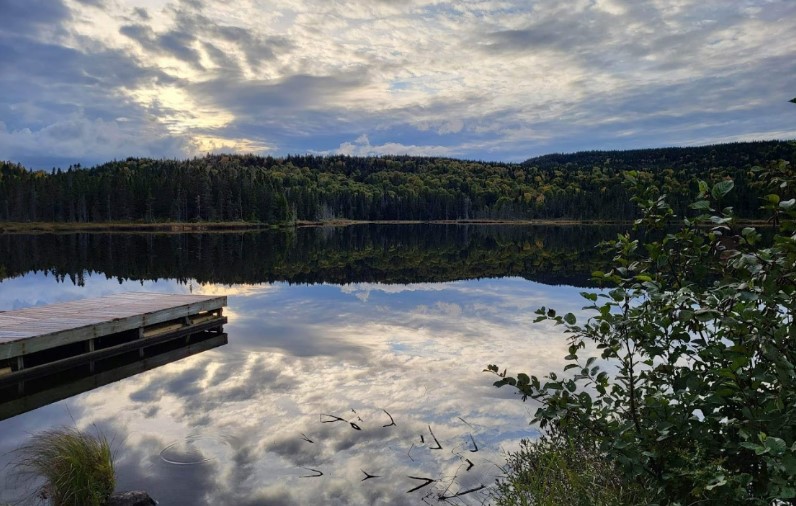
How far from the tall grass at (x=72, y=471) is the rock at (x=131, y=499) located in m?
0.14

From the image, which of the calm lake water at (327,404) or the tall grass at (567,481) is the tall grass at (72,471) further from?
the tall grass at (567,481)

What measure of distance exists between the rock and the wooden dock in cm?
787

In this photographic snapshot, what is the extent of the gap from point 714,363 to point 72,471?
9245mm

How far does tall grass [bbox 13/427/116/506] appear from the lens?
847 cm

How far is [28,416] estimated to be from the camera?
1318 cm

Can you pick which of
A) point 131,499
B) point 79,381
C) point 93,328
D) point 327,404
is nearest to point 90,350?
point 93,328

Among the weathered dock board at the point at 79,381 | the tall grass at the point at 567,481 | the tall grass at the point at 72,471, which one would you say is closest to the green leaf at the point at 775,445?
the tall grass at the point at 567,481

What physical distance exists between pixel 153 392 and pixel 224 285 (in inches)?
873

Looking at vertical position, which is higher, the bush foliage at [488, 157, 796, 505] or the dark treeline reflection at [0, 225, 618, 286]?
the bush foliage at [488, 157, 796, 505]

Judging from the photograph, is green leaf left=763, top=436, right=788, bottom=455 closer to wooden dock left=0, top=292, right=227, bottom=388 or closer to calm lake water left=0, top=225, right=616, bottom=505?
calm lake water left=0, top=225, right=616, bottom=505

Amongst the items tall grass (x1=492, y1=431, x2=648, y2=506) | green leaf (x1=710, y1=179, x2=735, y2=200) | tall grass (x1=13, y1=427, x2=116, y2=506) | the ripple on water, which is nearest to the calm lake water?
the ripple on water

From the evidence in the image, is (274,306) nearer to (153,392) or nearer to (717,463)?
(153,392)

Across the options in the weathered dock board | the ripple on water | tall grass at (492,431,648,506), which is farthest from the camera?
the weathered dock board

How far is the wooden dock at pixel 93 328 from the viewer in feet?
48.5
